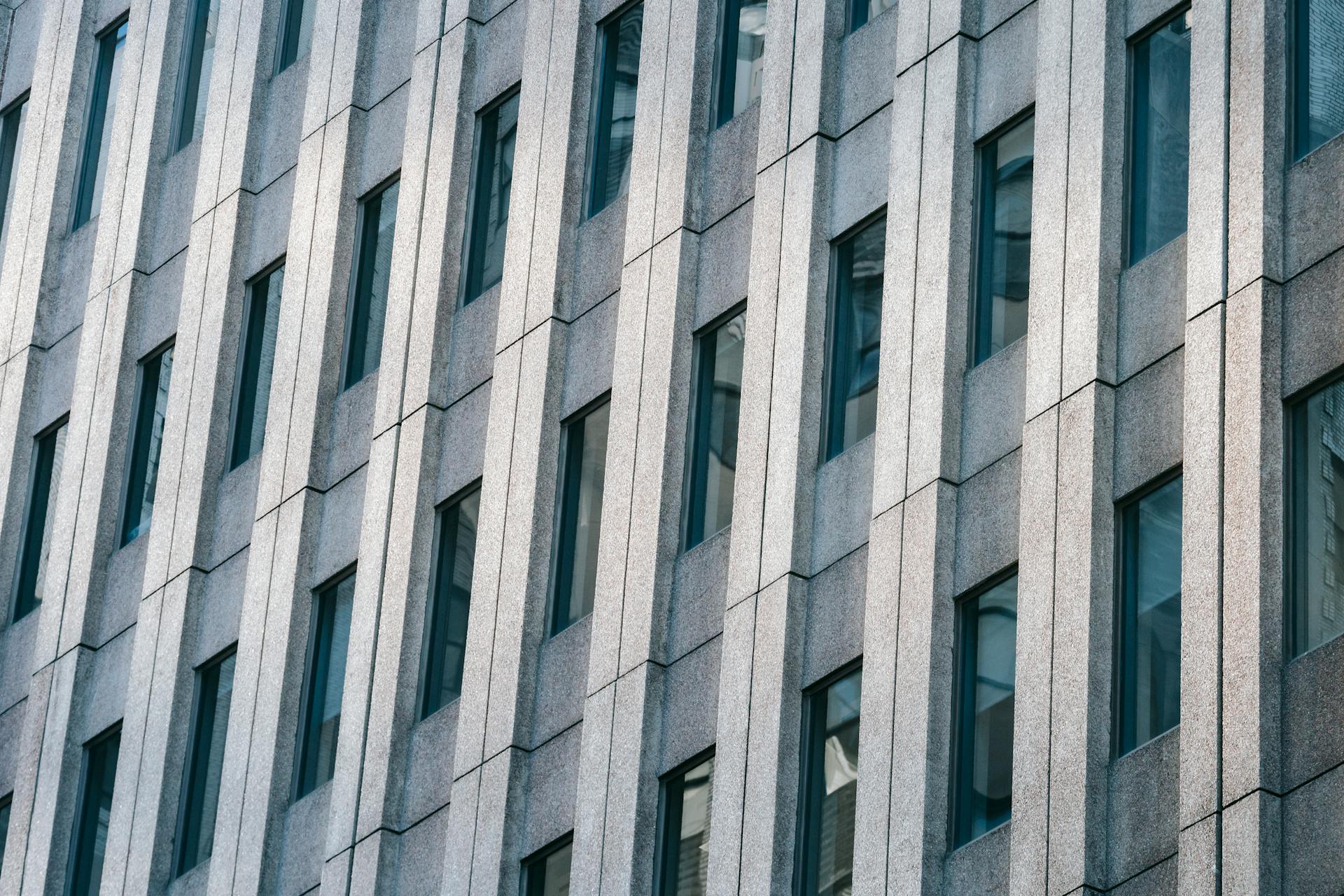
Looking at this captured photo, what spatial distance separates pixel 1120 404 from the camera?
26.6 metres

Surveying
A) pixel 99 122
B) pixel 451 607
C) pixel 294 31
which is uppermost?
pixel 294 31

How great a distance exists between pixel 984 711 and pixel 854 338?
4.90m

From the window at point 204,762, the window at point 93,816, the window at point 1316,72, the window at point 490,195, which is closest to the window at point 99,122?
the window at point 490,195

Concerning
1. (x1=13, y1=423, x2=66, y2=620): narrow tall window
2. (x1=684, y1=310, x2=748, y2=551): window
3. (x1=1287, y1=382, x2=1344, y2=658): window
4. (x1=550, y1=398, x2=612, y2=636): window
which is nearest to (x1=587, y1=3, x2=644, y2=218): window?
(x1=550, y1=398, x2=612, y2=636): window

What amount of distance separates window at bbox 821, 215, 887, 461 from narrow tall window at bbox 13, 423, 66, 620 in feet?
46.7

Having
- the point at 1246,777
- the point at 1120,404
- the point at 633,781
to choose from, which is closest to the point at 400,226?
the point at 633,781

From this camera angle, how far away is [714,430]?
31594mm

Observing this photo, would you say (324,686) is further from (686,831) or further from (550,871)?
(686,831)

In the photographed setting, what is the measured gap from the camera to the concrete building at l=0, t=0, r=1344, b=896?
2536cm

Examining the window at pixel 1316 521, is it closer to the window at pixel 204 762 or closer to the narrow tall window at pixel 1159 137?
the narrow tall window at pixel 1159 137

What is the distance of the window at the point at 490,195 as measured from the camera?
117 feet

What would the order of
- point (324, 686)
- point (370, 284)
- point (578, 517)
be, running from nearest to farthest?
1. point (578, 517)
2. point (324, 686)
3. point (370, 284)

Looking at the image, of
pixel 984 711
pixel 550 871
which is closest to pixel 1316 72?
pixel 984 711

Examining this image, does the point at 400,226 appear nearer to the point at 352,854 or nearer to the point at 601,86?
the point at 601,86
